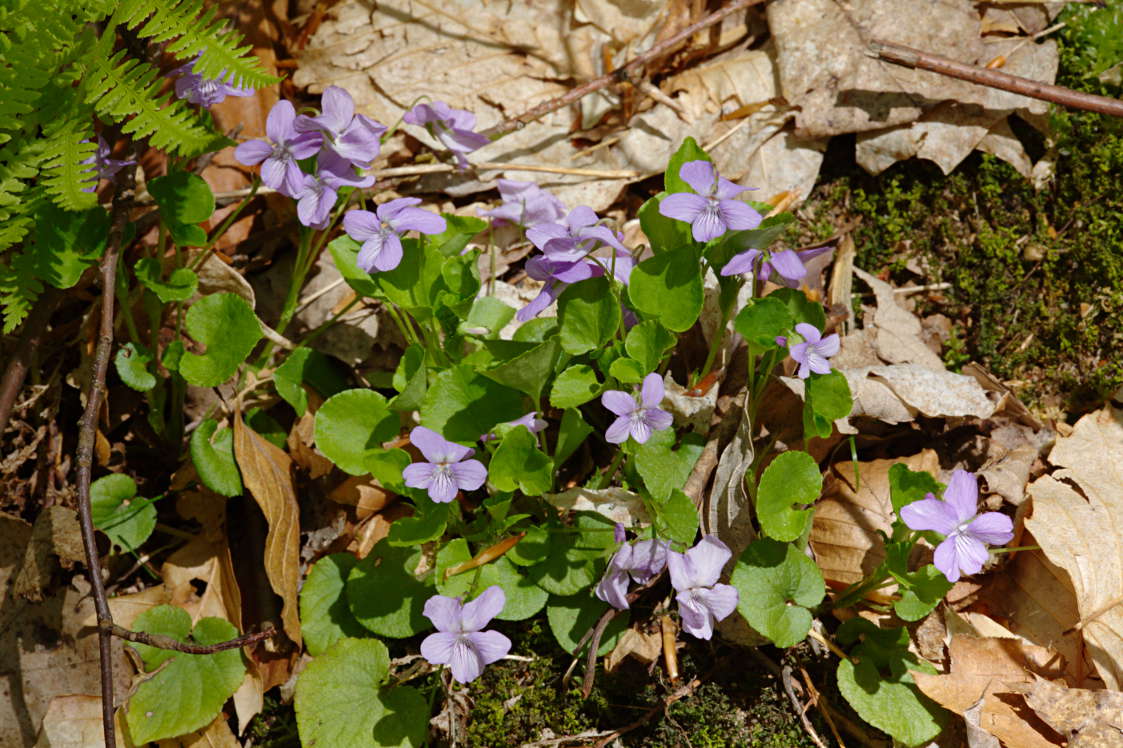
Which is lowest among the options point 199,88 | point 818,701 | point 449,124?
point 818,701

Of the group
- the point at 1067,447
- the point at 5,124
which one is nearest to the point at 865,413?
the point at 1067,447

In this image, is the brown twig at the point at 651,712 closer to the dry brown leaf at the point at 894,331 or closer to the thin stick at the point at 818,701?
the thin stick at the point at 818,701

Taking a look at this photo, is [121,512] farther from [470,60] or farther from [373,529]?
[470,60]

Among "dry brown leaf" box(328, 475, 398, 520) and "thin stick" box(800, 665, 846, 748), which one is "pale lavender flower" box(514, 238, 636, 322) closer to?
"dry brown leaf" box(328, 475, 398, 520)

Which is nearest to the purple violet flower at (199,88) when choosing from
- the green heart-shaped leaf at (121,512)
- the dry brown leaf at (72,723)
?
the green heart-shaped leaf at (121,512)

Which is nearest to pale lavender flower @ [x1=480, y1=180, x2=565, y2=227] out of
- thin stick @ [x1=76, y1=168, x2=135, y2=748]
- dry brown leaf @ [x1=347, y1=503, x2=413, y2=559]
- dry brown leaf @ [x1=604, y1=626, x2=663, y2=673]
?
dry brown leaf @ [x1=347, y1=503, x2=413, y2=559]

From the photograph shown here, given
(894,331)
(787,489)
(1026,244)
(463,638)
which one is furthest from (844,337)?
(463,638)
